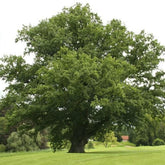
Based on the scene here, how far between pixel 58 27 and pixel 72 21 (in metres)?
1.67

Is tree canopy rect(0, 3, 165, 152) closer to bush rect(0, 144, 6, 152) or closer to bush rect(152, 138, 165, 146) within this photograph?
bush rect(0, 144, 6, 152)

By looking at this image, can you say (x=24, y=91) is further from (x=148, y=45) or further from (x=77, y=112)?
(x=148, y=45)

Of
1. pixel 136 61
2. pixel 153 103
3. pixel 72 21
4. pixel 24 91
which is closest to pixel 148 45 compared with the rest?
pixel 136 61

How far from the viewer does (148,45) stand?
25.8 meters

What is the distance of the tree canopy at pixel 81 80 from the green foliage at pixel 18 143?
21.0 metres

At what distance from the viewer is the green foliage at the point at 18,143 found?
44750 mm

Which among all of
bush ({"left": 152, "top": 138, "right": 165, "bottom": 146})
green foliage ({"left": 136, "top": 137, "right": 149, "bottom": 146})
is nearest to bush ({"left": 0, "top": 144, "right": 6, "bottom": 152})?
bush ({"left": 152, "top": 138, "right": 165, "bottom": 146})

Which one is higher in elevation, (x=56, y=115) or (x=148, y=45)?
(x=148, y=45)

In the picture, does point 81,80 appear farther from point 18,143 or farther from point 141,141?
point 141,141

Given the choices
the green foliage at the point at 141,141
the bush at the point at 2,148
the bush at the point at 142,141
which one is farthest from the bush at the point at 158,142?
the bush at the point at 2,148

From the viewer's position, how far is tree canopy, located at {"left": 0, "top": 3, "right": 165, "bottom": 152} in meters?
20.2

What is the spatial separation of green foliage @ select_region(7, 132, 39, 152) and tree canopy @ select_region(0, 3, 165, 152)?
21037 millimetres

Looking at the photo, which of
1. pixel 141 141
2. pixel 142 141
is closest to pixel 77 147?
pixel 142 141

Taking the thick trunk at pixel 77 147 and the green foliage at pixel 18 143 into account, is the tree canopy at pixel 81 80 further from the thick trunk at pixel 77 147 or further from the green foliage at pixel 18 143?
the green foliage at pixel 18 143
